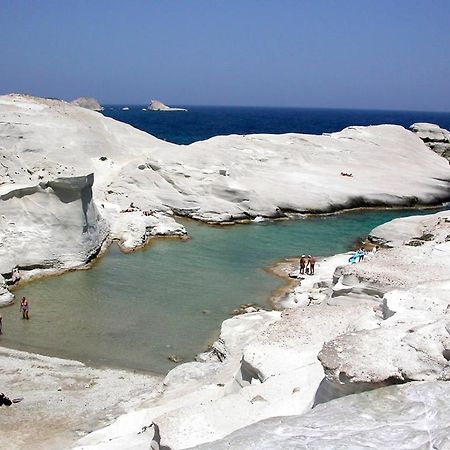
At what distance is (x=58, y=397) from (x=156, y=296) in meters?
7.93

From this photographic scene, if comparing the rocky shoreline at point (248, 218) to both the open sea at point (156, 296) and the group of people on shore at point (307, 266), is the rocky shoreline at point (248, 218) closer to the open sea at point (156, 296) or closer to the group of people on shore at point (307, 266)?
the group of people on shore at point (307, 266)

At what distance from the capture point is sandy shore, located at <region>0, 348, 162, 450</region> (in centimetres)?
1305

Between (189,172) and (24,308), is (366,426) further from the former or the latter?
(189,172)

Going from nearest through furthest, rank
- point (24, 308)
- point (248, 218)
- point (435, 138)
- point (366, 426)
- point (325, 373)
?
1. point (366, 426)
2. point (325, 373)
3. point (24, 308)
4. point (248, 218)
5. point (435, 138)

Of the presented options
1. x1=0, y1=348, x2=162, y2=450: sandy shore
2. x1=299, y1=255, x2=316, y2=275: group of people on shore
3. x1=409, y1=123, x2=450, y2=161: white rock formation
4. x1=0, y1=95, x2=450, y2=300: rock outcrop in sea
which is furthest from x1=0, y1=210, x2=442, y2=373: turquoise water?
x1=409, y1=123, x2=450, y2=161: white rock formation

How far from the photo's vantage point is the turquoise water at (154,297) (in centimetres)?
1805

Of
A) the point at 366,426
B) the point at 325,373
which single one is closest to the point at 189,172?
the point at 325,373

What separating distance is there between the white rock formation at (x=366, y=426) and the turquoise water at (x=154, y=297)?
9.75m

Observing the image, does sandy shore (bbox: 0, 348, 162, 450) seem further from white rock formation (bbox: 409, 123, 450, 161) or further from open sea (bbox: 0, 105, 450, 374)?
white rock formation (bbox: 409, 123, 450, 161)

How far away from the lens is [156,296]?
878 inches

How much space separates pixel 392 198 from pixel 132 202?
18198mm

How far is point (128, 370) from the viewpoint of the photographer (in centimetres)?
1662

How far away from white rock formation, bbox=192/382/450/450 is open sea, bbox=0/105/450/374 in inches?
386

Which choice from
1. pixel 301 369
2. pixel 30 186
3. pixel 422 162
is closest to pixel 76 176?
pixel 30 186
